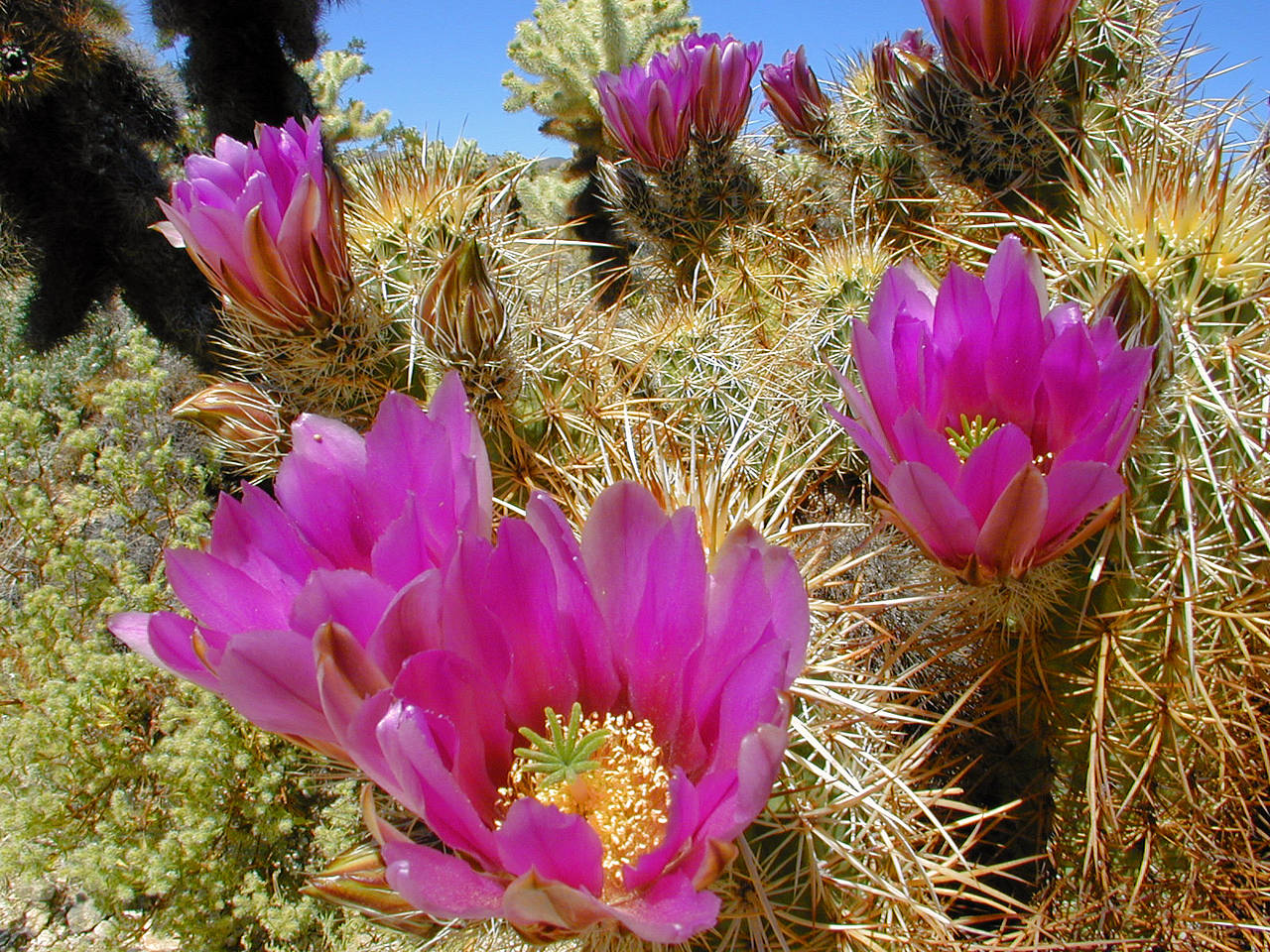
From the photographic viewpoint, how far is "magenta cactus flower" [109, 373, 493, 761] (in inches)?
21.1

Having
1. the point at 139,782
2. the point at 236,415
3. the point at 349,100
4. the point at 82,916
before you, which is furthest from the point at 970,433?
the point at 349,100

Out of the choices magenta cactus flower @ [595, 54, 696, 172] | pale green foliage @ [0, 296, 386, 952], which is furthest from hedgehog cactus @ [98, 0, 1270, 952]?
pale green foliage @ [0, 296, 386, 952]

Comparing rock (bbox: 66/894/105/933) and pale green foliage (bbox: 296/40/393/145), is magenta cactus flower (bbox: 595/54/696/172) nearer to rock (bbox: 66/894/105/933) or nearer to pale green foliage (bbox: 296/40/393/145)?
rock (bbox: 66/894/105/933)

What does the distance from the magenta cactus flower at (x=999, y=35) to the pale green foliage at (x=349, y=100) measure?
11.1m

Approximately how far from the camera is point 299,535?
65 centimetres

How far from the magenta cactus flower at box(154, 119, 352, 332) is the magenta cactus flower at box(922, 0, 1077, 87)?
1049mm

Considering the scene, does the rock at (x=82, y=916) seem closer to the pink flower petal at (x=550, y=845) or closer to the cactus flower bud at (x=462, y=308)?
the cactus flower bud at (x=462, y=308)

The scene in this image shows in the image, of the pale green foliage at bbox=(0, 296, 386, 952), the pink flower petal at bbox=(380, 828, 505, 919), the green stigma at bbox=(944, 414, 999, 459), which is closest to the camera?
the pink flower petal at bbox=(380, 828, 505, 919)

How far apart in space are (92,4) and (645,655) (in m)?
5.36

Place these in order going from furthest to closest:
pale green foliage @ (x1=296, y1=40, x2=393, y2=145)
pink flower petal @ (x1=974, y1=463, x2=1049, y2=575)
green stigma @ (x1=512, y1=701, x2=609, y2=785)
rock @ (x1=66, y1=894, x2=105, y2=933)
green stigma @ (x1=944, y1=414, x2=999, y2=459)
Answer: pale green foliage @ (x1=296, y1=40, x2=393, y2=145) < rock @ (x1=66, y1=894, x2=105, y2=933) < green stigma @ (x1=944, y1=414, x2=999, y2=459) < pink flower petal @ (x1=974, y1=463, x2=1049, y2=575) < green stigma @ (x1=512, y1=701, x2=609, y2=785)

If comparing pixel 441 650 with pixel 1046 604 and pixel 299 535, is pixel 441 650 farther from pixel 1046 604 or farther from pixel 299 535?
pixel 1046 604

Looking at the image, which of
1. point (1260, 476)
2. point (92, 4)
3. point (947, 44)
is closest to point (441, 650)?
point (1260, 476)

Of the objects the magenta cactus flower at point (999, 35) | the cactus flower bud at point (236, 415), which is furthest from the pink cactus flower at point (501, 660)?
the magenta cactus flower at point (999, 35)

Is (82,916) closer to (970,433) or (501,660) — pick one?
→ (501,660)
